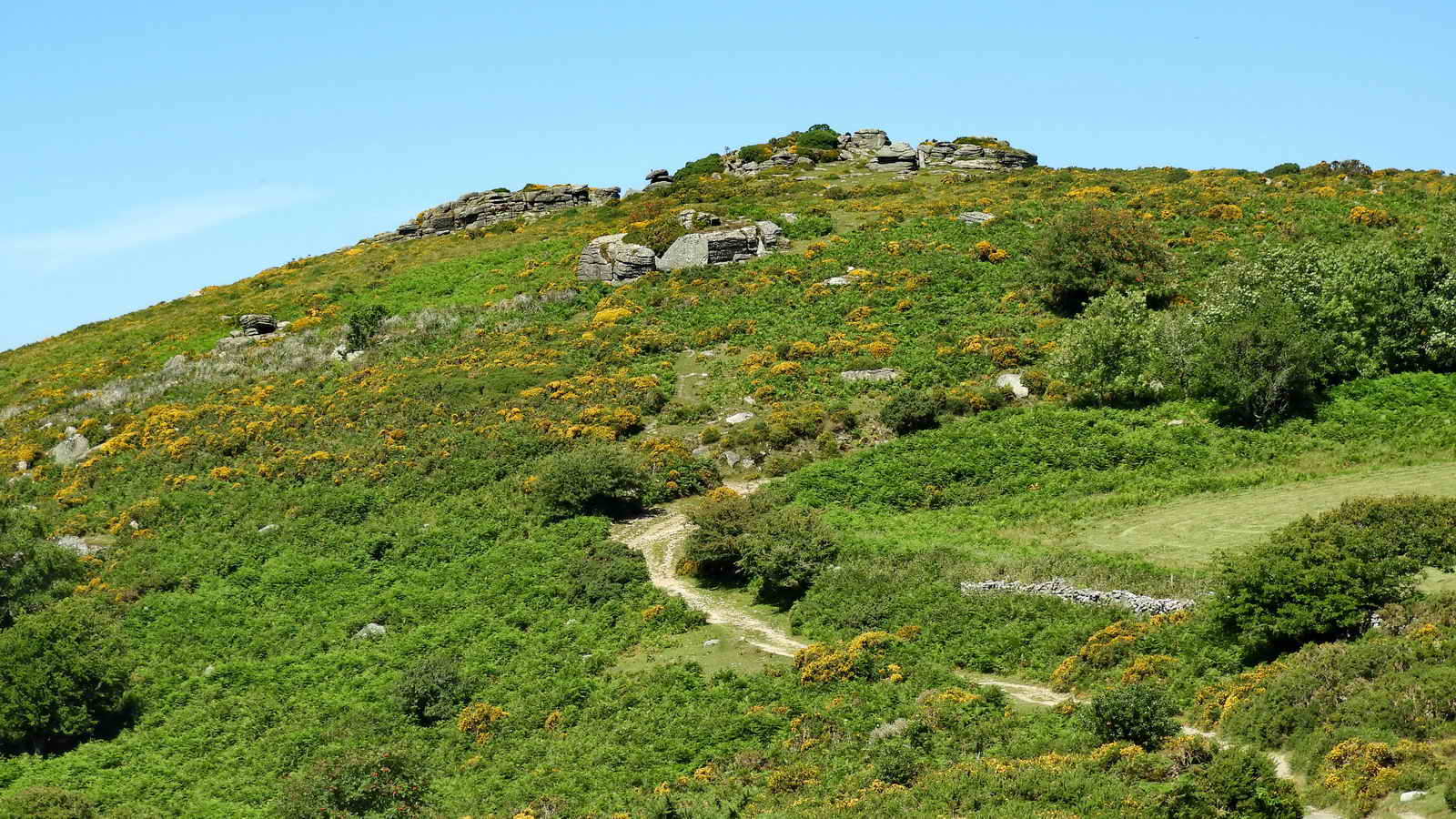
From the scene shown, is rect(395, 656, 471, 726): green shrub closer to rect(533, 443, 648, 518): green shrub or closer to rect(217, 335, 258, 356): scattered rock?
rect(533, 443, 648, 518): green shrub

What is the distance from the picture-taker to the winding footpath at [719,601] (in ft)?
91.4

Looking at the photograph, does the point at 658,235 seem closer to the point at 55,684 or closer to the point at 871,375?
the point at 871,375

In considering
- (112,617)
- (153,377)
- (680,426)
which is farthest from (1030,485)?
(153,377)

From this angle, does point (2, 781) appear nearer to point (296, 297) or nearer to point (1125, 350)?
point (1125, 350)

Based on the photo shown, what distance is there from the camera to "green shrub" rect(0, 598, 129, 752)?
3606 cm

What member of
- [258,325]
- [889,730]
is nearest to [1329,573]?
[889,730]

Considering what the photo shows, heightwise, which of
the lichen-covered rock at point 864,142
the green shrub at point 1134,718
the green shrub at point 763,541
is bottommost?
the green shrub at point 1134,718

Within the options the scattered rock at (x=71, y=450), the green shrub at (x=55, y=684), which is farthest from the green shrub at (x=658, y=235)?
the green shrub at (x=55, y=684)

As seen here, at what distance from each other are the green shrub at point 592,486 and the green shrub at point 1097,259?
80.1 ft

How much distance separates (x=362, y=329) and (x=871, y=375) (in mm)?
32044

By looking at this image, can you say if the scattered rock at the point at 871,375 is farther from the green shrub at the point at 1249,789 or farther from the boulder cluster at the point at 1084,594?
the green shrub at the point at 1249,789

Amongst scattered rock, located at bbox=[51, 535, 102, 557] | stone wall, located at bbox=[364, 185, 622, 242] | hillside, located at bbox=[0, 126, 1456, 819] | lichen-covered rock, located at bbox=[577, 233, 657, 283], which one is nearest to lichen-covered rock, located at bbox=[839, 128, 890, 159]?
stone wall, located at bbox=[364, 185, 622, 242]

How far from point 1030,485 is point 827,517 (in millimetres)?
7640

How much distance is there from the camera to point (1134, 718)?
23.9 m
